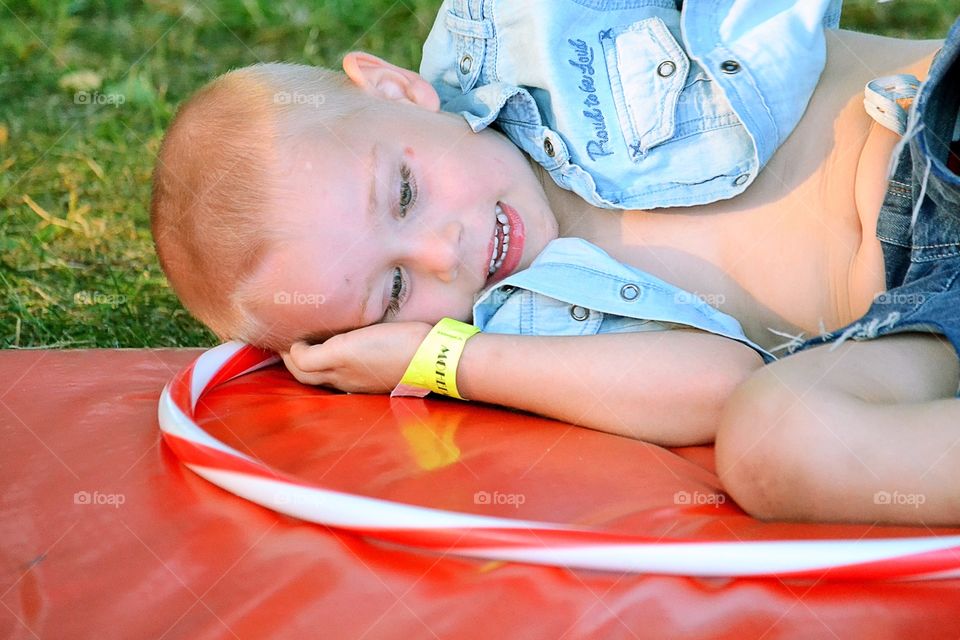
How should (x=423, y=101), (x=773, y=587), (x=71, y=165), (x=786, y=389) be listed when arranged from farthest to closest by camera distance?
(x=71, y=165) → (x=423, y=101) → (x=786, y=389) → (x=773, y=587)

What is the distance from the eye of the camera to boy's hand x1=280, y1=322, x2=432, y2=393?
1.60 m

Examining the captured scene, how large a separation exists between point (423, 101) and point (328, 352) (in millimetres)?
433

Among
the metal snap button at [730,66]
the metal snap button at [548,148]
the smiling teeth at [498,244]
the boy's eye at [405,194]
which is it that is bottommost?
the smiling teeth at [498,244]

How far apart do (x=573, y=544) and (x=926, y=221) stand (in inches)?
24.7

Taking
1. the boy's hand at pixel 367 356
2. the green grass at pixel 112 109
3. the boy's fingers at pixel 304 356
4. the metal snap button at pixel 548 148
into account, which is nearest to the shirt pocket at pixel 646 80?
the metal snap button at pixel 548 148

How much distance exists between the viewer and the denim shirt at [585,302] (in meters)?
1.55

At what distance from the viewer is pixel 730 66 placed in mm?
1643

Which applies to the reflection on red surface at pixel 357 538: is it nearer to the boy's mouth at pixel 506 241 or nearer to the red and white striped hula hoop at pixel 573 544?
the red and white striped hula hoop at pixel 573 544

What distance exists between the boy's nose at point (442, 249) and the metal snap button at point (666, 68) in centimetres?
39

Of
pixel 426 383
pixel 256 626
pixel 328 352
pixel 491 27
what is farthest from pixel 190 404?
pixel 491 27

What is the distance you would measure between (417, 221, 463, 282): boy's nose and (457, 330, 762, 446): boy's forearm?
0.49 feet

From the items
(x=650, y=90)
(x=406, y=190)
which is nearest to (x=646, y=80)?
(x=650, y=90)

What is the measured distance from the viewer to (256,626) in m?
1.16

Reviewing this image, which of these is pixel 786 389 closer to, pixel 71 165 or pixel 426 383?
pixel 426 383
